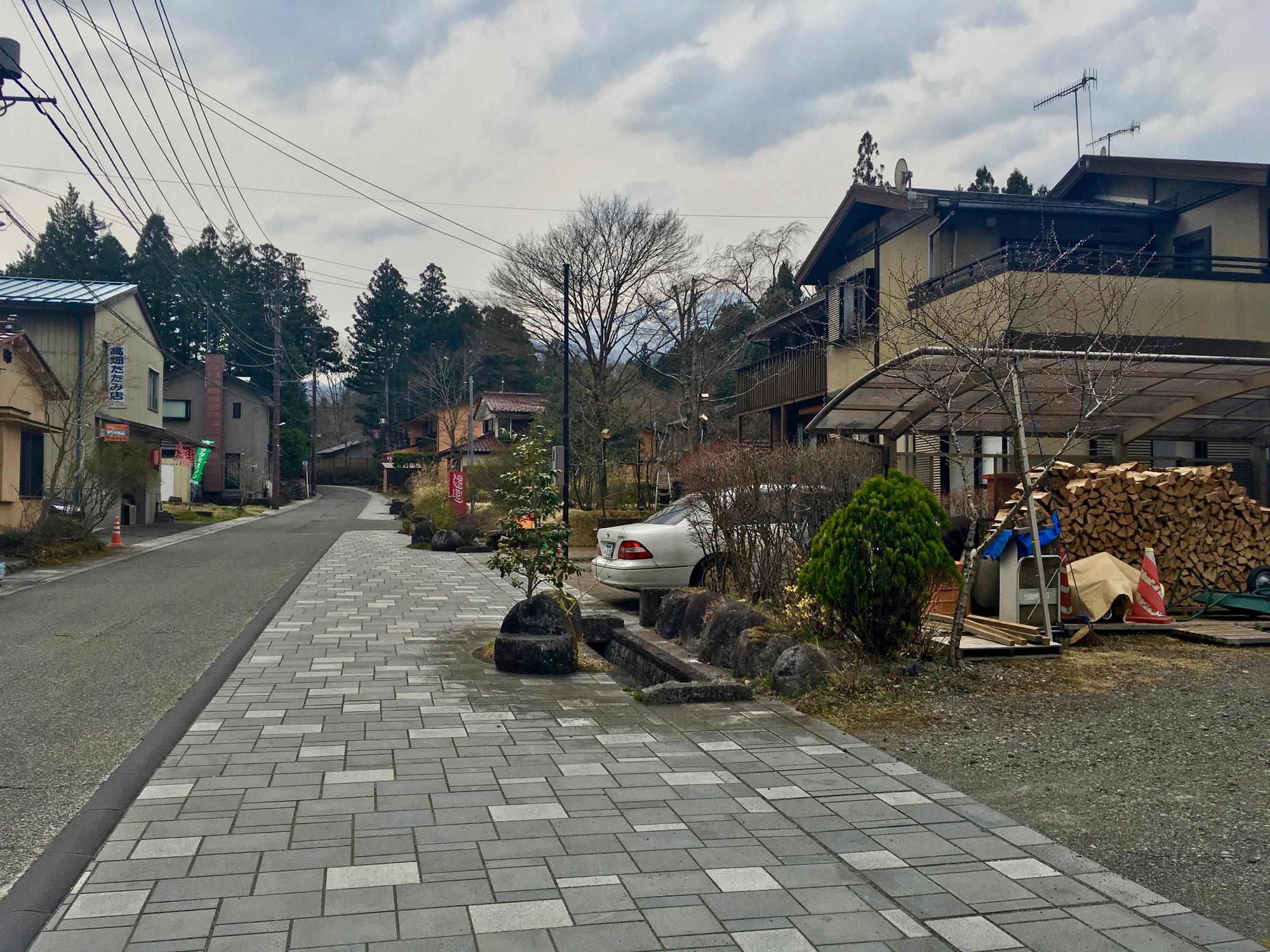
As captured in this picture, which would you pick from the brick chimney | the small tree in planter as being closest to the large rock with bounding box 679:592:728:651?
the small tree in planter

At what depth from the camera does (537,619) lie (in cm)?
889

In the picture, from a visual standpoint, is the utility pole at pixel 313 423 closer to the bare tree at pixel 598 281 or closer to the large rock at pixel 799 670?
the bare tree at pixel 598 281

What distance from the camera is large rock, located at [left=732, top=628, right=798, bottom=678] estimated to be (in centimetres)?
798

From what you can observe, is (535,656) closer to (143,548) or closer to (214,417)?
(143,548)

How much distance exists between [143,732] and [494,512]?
21.2 meters

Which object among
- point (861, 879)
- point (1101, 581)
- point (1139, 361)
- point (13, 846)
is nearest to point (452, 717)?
point (13, 846)

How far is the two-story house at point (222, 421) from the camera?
54000 mm

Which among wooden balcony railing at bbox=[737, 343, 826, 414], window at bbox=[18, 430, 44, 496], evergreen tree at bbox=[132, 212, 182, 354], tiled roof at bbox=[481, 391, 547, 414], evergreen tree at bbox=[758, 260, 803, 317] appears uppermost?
evergreen tree at bbox=[132, 212, 182, 354]

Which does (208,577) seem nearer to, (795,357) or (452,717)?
(452,717)

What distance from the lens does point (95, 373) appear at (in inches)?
923

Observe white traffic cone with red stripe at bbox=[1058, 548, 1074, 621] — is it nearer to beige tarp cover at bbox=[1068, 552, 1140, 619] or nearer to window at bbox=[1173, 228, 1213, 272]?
beige tarp cover at bbox=[1068, 552, 1140, 619]

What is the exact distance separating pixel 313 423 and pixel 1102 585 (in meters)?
58.8

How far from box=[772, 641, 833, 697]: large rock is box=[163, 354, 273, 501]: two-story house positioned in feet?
160

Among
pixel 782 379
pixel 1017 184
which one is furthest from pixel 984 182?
pixel 782 379
